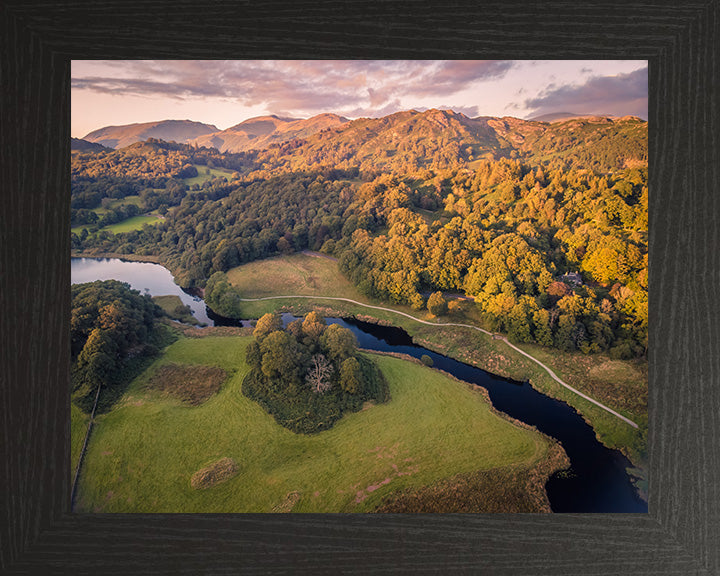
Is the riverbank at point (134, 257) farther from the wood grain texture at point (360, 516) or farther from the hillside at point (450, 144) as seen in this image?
the hillside at point (450, 144)

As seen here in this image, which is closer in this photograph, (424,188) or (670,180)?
(670,180)

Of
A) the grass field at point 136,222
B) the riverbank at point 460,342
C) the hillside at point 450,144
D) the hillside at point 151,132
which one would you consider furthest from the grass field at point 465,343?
the hillside at point 151,132

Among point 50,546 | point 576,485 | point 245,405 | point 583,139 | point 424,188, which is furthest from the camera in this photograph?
point 424,188

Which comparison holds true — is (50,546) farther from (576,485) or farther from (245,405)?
(576,485)

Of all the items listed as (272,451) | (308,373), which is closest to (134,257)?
(308,373)

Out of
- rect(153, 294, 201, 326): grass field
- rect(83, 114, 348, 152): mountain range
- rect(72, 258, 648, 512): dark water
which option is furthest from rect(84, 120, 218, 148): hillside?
rect(153, 294, 201, 326): grass field

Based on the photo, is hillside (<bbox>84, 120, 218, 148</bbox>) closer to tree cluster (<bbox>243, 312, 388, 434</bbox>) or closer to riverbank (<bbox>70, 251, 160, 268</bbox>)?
riverbank (<bbox>70, 251, 160, 268</bbox>)

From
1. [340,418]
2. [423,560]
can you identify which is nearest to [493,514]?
[423,560]
